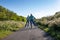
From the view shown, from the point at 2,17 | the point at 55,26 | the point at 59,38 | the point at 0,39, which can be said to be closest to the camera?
the point at 59,38

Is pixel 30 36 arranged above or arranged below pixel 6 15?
below

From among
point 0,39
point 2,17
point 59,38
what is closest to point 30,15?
point 0,39

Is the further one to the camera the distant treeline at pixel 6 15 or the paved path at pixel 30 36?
the distant treeline at pixel 6 15

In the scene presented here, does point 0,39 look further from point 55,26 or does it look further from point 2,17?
point 2,17

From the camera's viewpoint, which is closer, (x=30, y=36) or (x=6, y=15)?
(x=30, y=36)

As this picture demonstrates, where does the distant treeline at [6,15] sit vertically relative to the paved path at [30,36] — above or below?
above

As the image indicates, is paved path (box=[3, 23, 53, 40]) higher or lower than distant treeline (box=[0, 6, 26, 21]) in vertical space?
lower

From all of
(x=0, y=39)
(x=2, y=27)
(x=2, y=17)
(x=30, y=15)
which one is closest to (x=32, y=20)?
(x=30, y=15)

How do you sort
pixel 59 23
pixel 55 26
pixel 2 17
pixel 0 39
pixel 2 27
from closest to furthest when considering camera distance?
pixel 0 39 → pixel 59 23 → pixel 55 26 → pixel 2 27 → pixel 2 17

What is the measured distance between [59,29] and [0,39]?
6589mm

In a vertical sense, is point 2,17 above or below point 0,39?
above

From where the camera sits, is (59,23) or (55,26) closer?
(59,23)

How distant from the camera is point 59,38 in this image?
13.8 metres

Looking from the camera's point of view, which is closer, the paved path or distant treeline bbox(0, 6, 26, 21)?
the paved path
